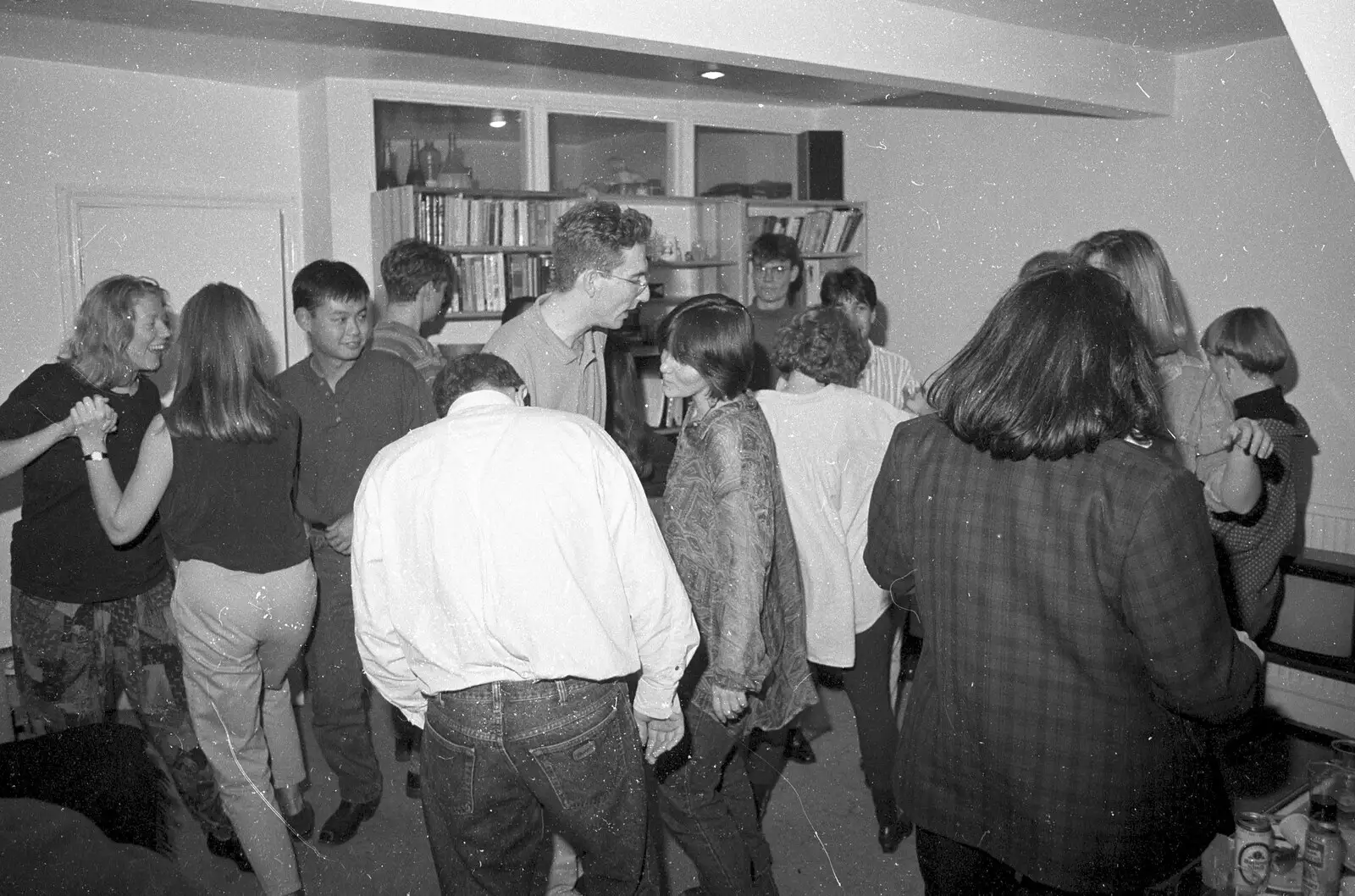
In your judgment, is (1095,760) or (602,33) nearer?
(1095,760)

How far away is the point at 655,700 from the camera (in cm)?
202

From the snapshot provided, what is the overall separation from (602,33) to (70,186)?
2.83m

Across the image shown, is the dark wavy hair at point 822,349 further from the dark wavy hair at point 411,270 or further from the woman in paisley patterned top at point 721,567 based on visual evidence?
the dark wavy hair at point 411,270

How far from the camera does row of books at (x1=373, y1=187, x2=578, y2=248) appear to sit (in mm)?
4633

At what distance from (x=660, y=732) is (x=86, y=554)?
1.80 m

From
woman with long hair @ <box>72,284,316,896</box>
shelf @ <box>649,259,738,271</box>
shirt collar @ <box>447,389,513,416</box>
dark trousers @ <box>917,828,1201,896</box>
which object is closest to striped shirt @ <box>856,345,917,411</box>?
shelf @ <box>649,259,738,271</box>

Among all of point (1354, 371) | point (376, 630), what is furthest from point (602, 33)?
point (1354, 371)

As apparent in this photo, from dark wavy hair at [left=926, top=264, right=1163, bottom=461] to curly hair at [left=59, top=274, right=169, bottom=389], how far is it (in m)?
2.32

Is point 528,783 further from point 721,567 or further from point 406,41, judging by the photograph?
point 406,41

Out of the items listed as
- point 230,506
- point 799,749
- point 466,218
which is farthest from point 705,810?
point 466,218

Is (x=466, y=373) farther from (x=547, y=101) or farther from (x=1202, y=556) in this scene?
(x=547, y=101)

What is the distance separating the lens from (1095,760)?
1541mm

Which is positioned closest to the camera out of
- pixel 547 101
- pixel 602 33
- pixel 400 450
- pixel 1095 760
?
pixel 1095 760

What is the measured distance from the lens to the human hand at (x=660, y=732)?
206cm
